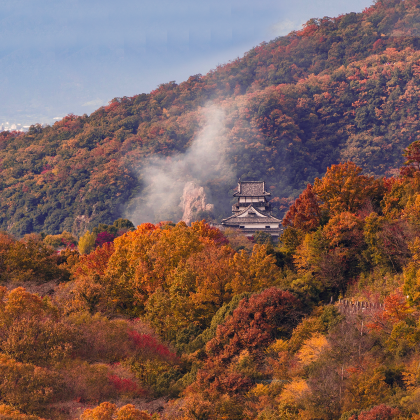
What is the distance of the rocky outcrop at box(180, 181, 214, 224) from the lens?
9550cm

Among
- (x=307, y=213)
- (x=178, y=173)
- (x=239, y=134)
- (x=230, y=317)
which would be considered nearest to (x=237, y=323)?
(x=230, y=317)

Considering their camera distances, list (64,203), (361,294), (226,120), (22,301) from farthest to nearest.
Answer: (226,120)
(64,203)
(361,294)
(22,301)

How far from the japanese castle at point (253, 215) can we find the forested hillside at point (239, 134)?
22619 millimetres

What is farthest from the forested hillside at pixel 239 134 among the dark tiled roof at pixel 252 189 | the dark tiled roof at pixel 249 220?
the dark tiled roof at pixel 249 220

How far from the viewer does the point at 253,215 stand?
74.0m

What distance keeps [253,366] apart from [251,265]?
900cm

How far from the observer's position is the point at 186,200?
98375mm

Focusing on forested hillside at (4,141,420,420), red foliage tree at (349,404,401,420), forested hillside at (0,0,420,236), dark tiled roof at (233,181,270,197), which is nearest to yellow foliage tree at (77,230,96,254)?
forested hillside at (4,141,420,420)

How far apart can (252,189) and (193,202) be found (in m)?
21.0

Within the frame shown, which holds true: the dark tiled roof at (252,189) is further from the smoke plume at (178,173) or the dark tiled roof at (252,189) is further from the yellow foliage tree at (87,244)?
the yellow foliage tree at (87,244)

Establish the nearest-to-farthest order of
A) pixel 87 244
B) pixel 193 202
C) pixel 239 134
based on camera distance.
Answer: pixel 87 244 → pixel 193 202 → pixel 239 134

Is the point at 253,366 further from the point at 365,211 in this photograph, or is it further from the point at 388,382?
the point at 365,211

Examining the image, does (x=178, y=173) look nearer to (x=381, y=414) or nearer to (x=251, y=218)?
(x=251, y=218)

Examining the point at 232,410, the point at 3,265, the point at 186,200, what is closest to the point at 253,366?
the point at 232,410
